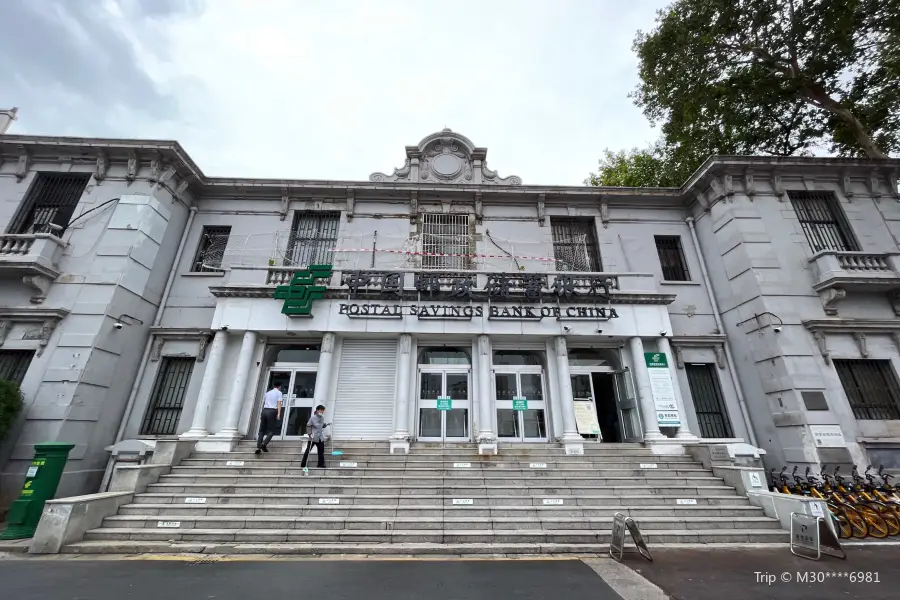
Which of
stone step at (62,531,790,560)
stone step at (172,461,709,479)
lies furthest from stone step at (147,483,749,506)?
stone step at (62,531,790,560)

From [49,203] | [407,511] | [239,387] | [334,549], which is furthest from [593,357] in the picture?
[49,203]

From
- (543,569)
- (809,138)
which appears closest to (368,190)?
(543,569)

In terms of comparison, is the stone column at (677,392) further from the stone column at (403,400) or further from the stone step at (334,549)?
the stone column at (403,400)

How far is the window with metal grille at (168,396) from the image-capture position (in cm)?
1154

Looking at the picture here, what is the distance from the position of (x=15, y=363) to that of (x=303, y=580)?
1185cm

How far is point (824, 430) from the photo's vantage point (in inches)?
404

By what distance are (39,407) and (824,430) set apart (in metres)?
21.4

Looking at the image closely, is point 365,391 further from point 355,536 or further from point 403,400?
point 355,536

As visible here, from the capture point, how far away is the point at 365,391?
11.9 metres

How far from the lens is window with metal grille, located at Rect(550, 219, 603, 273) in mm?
14438

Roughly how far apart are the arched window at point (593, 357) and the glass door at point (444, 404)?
3.89 m

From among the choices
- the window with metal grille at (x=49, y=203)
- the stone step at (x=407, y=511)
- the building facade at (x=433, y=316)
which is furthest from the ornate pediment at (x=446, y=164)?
the stone step at (x=407, y=511)

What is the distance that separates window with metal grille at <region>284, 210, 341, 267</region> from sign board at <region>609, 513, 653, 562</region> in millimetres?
11903

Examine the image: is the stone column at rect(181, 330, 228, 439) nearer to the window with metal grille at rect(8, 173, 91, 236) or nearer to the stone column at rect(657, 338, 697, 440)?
the window with metal grille at rect(8, 173, 91, 236)
